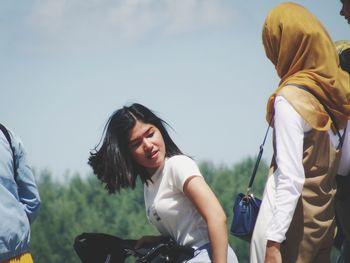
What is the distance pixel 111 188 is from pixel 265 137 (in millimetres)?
598

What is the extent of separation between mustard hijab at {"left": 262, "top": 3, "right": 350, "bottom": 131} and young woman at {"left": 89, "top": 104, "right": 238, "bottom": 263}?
41 cm

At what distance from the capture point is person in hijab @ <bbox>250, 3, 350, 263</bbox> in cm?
251

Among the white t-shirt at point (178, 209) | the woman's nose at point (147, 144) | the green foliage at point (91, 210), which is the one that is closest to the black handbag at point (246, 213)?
the white t-shirt at point (178, 209)

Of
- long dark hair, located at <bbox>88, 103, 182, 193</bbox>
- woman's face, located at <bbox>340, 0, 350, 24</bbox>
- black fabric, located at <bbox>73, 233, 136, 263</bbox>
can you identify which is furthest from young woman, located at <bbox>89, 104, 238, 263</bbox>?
woman's face, located at <bbox>340, 0, 350, 24</bbox>

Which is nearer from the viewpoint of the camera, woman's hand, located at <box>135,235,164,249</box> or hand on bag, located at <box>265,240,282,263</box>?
hand on bag, located at <box>265,240,282,263</box>

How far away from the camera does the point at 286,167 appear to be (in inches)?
98.7

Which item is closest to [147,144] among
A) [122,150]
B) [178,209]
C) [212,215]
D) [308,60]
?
[122,150]

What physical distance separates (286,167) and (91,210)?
109 ft

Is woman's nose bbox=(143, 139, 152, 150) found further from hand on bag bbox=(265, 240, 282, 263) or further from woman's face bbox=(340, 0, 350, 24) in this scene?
woman's face bbox=(340, 0, 350, 24)

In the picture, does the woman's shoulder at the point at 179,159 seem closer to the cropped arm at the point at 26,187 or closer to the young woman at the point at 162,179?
the young woman at the point at 162,179

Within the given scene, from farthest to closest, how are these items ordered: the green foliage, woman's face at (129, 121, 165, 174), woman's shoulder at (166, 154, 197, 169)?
the green foliage → woman's face at (129, 121, 165, 174) → woman's shoulder at (166, 154, 197, 169)

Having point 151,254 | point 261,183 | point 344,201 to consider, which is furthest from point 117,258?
point 261,183

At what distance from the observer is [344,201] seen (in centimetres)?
280

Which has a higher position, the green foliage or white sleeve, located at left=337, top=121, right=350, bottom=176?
white sleeve, located at left=337, top=121, right=350, bottom=176
